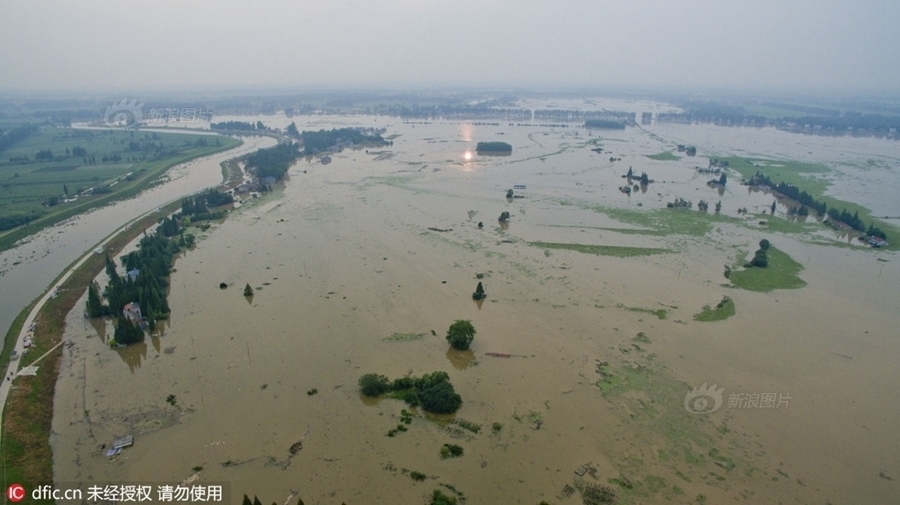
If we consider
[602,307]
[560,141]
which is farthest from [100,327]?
[560,141]

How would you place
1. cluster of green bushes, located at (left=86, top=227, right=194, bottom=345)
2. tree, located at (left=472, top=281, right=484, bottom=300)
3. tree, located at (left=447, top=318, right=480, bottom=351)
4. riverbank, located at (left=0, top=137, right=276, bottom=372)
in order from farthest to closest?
riverbank, located at (left=0, top=137, right=276, bottom=372), tree, located at (left=472, top=281, right=484, bottom=300), cluster of green bushes, located at (left=86, top=227, right=194, bottom=345), tree, located at (left=447, top=318, right=480, bottom=351)

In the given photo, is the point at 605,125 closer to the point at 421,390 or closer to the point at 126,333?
the point at 421,390

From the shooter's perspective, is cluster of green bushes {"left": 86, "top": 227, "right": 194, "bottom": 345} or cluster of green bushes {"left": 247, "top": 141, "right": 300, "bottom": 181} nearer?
cluster of green bushes {"left": 86, "top": 227, "right": 194, "bottom": 345}

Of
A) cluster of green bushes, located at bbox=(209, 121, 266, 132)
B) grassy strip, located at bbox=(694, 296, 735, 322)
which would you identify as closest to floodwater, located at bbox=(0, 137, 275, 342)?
grassy strip, located at bbox=(694, 296, 735, 322)

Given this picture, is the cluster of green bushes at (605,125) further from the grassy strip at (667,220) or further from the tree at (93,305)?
the tree at (93,305)

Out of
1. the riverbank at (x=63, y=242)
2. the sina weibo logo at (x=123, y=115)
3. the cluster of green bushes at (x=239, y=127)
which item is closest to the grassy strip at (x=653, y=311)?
the riverbank at (x=63, y=242)

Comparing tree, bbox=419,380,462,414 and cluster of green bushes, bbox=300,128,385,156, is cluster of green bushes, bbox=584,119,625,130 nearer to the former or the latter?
cluster of green bushes, bbox=300,128,385,156

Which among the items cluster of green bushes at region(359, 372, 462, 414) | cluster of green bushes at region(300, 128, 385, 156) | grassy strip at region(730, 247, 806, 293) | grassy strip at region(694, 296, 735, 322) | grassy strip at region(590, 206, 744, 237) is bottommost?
cluster of green bushes at region(359, 372, 462, 414)
